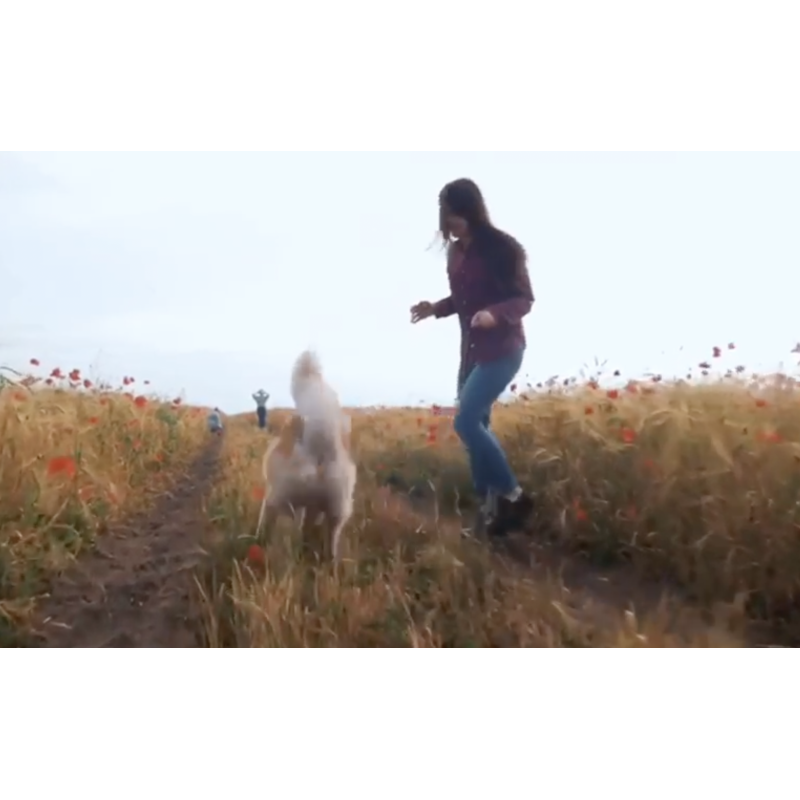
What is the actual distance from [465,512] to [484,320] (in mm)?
386

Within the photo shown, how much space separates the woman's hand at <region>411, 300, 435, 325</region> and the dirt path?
0.58m

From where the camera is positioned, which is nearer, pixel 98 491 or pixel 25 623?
pixel 25 623

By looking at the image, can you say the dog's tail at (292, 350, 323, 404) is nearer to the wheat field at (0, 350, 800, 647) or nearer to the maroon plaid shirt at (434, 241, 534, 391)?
the wheat field at (0, 350, 800, 647)

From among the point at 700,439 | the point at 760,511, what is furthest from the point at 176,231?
the point at 760,511

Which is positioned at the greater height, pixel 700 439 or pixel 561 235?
pixel 561 235

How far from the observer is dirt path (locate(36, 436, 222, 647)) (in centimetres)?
149

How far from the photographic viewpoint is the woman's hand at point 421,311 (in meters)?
1.59

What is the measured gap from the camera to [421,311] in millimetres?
1589

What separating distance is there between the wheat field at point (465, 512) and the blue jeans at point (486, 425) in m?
0.03

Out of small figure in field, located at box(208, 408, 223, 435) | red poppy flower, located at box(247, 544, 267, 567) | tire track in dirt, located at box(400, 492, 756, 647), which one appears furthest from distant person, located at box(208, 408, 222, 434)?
tire track in dirt, located at box(400, 492, 756, 647)

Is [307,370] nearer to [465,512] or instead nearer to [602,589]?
[465,512]

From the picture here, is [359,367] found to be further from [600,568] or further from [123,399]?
[600,568]

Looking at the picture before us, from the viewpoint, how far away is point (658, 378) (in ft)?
5.20
